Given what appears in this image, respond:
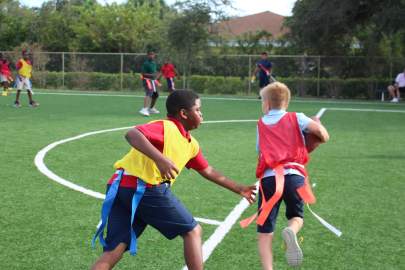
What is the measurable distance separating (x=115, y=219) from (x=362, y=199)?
13.8 feet

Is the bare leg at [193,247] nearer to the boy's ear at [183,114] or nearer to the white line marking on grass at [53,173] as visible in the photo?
the boy's ear at [183,114]

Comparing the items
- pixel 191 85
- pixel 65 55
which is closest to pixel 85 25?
pixel 65 55

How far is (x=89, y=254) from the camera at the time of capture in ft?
17.0

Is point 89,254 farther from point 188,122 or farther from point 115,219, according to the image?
point 188,122

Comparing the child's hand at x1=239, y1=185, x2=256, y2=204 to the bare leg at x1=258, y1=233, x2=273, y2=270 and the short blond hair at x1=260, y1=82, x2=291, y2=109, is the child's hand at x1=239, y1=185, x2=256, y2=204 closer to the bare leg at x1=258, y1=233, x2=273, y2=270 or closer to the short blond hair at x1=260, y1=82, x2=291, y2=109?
the bare leg at x1=258, y1=233, x2=273, y2=270

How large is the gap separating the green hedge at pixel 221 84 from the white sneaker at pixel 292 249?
90.9 feet

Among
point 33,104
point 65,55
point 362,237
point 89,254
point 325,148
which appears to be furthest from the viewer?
point 65,55

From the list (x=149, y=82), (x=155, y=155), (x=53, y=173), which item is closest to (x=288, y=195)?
(x=155, y=155)

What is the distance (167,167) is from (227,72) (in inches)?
1235

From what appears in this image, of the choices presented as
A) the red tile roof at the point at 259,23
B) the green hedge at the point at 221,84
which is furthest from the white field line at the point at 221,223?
the red tile roof at the point at 259,23

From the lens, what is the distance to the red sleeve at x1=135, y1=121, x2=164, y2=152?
12.5 ft

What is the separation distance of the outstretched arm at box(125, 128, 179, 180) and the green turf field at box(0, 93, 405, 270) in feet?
4.67

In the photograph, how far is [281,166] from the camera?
466 cm

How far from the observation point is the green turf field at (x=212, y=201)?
202 inches
